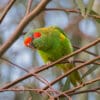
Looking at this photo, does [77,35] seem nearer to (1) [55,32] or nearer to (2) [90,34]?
(2) [90,34]

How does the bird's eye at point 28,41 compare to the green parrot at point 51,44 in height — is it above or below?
above

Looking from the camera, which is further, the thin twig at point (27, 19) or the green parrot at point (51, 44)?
the green parrot at point (51, 44)

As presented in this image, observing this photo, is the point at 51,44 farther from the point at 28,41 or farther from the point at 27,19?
the point at 27,19

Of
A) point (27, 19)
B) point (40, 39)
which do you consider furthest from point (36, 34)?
point (27, 19)

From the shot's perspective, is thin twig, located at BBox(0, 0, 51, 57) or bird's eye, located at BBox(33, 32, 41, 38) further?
bird's eye, located at BBox(33, 32, 41, 38)

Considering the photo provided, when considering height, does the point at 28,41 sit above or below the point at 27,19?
below

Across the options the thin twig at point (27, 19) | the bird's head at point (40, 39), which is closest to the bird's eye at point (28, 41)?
the bird's head at point (40, 39)

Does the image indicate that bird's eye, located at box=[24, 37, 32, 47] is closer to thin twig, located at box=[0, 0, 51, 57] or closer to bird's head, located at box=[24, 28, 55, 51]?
bird's head, located at box=[24, 28, 55, 51]

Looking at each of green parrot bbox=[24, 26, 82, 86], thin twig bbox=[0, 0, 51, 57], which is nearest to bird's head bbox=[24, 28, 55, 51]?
green parrot bbox=[24, 26, 82, 86]

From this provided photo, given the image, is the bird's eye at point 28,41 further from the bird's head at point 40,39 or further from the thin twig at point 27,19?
the thin twig at point 27,19

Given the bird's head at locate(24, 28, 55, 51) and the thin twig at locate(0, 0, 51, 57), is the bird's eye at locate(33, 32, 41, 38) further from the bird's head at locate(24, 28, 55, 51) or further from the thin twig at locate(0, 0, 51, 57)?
the thin twig at locate(0, 0, 51, 57)

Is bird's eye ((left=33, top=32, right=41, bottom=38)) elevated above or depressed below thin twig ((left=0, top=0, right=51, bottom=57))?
below

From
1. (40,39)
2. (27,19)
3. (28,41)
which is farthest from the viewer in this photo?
(40,39)

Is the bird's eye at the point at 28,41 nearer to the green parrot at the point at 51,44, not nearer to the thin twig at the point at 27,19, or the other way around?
the green parrot at the point at 51,44
